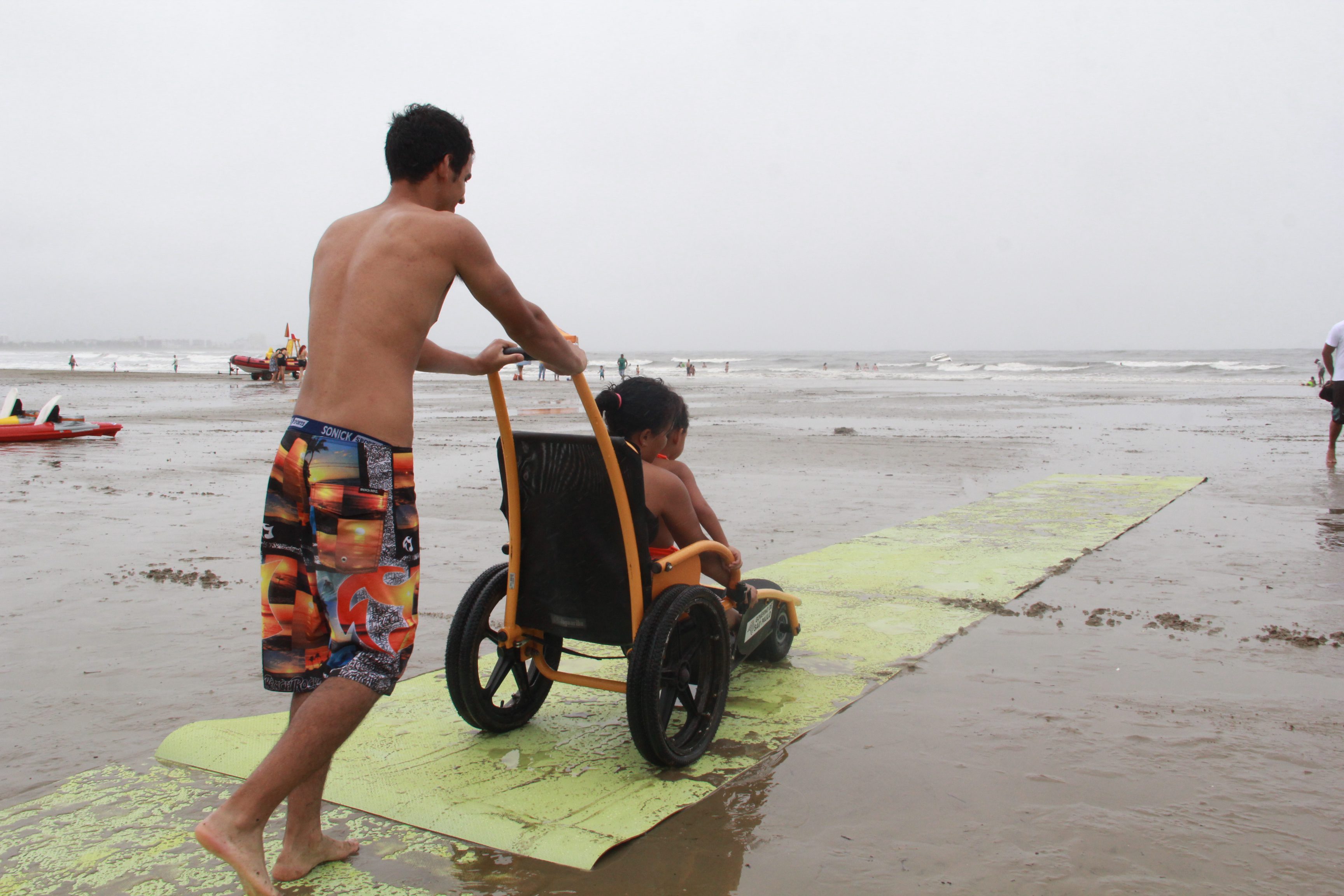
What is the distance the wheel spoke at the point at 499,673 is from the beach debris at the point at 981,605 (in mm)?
2612

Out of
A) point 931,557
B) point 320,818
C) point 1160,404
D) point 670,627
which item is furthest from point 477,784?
point 1160,404

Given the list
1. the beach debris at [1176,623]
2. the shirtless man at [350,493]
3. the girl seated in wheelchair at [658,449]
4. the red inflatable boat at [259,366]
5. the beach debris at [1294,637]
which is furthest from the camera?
the red inflatable boat at [259,366]

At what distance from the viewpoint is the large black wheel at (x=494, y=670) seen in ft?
10.2

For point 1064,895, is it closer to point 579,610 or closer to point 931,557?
point 579,610

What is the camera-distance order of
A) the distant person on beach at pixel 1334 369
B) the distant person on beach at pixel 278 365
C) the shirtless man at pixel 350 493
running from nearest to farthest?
the shirtless man at pixel 350 493, the distant person on beach at pixel 1334 369, the distant person on beach at pixel 278 365

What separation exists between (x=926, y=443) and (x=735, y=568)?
1186 centimetres

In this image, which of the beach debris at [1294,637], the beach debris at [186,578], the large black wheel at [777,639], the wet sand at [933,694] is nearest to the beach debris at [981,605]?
the wet sand at [933,694]

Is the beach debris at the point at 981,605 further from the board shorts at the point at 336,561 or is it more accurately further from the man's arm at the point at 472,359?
the board shorts at the point at 336,561

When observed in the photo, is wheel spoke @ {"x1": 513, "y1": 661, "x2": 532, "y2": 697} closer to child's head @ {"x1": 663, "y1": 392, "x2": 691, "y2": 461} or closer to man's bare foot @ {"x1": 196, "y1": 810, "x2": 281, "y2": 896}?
child's head @ {"x1": 663, "y1": 392, "x2": 691, "y2": 461}

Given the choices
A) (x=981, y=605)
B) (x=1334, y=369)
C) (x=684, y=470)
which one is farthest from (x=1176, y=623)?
(x=1334, y=369)

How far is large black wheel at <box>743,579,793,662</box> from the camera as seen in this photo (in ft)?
13.1

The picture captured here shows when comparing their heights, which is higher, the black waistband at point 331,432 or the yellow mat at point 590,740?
the black waistband at point 331,432

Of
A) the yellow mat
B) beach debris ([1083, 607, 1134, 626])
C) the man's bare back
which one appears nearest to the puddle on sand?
the yellow mat

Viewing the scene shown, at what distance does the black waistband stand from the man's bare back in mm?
12
